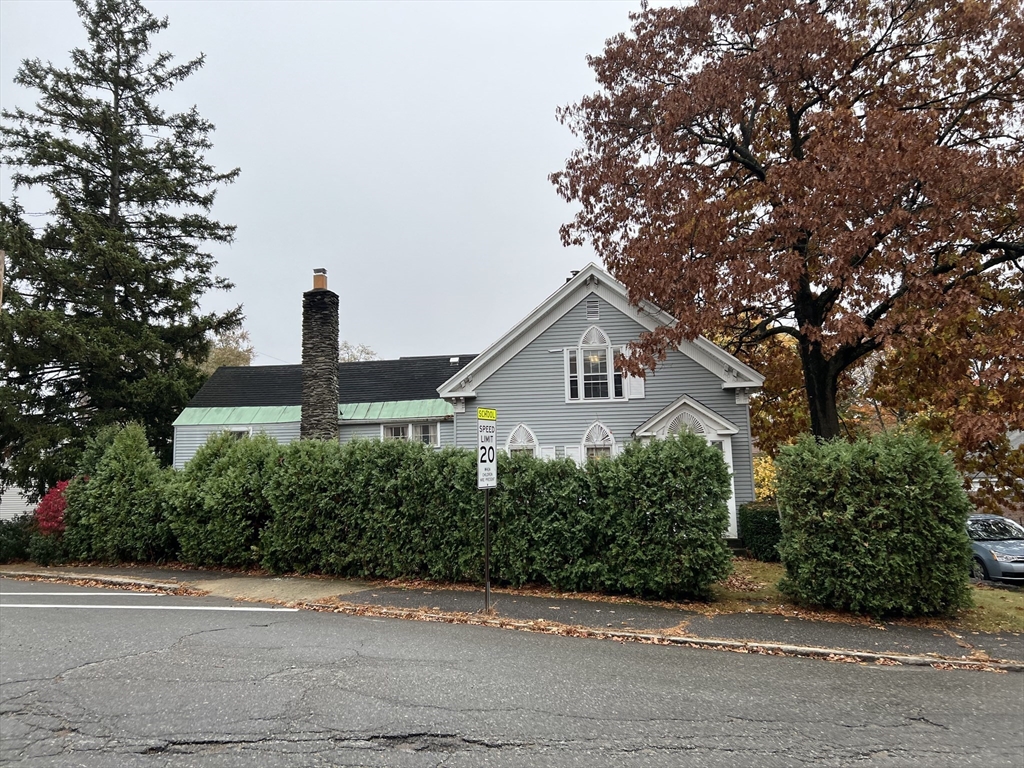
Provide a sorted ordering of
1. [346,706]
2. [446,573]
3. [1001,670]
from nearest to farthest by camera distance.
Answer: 1. [346,706]
2. [1001,670]
3. [446,573]

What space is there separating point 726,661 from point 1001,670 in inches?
112

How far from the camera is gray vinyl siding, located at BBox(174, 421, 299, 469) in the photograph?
2447cm

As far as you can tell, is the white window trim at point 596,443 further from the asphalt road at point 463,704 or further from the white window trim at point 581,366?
the asphalt road at point 463,704

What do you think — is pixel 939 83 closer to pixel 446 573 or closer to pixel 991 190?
pixel 991 190

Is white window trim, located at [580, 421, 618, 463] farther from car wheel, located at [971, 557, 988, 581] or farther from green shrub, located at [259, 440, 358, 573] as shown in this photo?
car wheel, located at [971, 557, 988, 581]

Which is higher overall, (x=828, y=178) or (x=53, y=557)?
(x=828, y=178)

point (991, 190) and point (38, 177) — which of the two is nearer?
point (991, 190)

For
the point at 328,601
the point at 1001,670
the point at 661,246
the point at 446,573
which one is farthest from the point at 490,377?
the point at 1001,670

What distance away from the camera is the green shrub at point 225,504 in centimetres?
1303

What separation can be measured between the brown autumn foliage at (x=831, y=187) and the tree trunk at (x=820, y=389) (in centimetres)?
5

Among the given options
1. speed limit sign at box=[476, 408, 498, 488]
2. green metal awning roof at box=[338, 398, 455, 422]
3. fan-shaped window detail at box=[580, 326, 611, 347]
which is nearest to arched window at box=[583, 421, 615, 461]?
fan-shaped window detail at box=[580, 326, 611, 347]

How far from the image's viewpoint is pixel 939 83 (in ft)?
45.3

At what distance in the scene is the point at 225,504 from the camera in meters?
13.2

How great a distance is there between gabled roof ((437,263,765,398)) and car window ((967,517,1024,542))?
5.92 m
